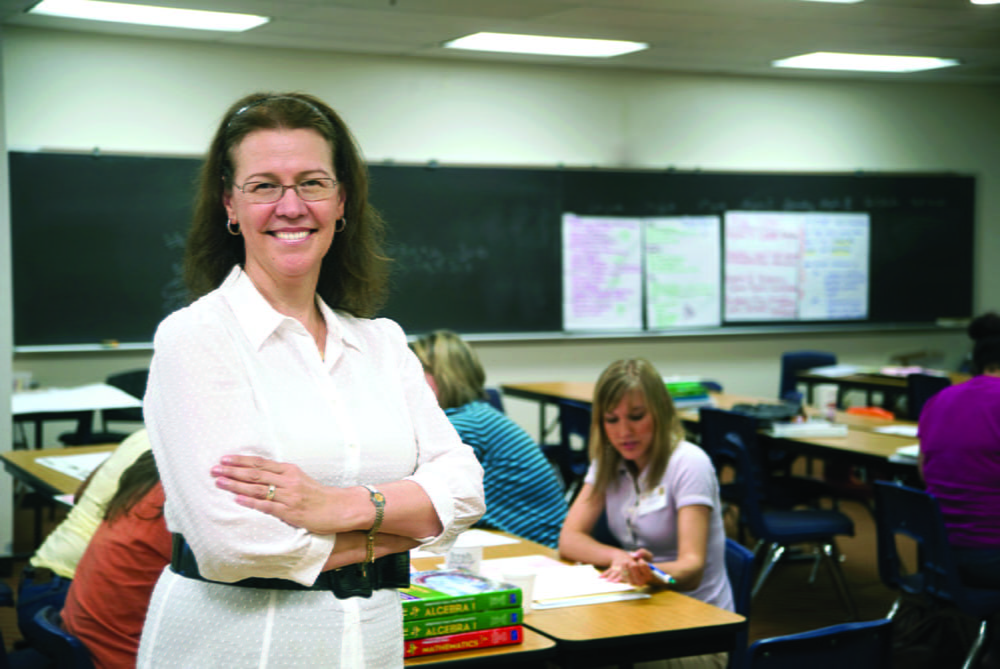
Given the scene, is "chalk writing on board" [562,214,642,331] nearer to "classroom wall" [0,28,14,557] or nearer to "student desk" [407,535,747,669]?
"classroom wall" [0,28,14,557]

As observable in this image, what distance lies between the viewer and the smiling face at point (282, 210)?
1448 millimetres

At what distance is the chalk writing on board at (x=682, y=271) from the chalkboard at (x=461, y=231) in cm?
13

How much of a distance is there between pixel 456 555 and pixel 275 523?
1.32 meters

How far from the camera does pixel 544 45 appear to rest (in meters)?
7.20

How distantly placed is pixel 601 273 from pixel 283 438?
6944 millimetres

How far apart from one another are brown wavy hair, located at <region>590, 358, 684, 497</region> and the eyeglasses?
1874 millimetres

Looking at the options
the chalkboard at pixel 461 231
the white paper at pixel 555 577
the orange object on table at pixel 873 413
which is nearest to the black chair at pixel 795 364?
the chalkboard at pixel 461 231

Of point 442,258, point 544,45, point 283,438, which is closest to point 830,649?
point 283,438

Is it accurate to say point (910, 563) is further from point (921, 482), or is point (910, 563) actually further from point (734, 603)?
point (734, 603)

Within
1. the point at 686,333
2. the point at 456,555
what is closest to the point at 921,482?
the point at 456,555

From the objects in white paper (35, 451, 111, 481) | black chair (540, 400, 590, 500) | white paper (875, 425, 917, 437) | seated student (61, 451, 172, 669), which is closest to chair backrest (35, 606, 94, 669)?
seated student (61, 451, 172, 669)

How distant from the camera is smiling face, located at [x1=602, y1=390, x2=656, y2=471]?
315 cm

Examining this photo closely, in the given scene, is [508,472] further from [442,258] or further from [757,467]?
[442,258]

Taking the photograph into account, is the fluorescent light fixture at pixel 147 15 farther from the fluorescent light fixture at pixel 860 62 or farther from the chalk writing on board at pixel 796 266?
the chalk writing on board at pixel 796 266
